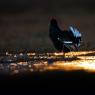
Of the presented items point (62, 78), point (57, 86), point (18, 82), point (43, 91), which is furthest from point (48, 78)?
point (43, 91)

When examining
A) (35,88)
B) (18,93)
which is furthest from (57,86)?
(18,93)

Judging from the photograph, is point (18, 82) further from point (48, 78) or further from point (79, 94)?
point (79, 94)

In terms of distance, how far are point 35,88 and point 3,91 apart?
5.72m

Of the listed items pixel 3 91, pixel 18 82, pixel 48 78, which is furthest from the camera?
pixel 48 78

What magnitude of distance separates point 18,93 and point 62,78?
24560mm

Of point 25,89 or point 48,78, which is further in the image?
point 48,78

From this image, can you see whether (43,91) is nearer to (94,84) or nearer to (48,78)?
(94,84)

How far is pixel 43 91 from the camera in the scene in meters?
77.8

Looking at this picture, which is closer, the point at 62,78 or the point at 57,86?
the point at 57,86

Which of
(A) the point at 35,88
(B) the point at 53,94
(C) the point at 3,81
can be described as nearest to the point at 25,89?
(A) the point at 35,88

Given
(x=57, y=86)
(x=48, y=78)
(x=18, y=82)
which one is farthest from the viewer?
(x=48, y=78)

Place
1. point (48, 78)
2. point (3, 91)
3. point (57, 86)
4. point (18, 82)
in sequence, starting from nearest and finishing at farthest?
point (3, 91) < point (57, 86) < point (18, 82) < point (48, 78)

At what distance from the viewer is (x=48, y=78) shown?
3927 inches

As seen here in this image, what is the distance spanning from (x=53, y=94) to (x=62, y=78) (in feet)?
84.5
